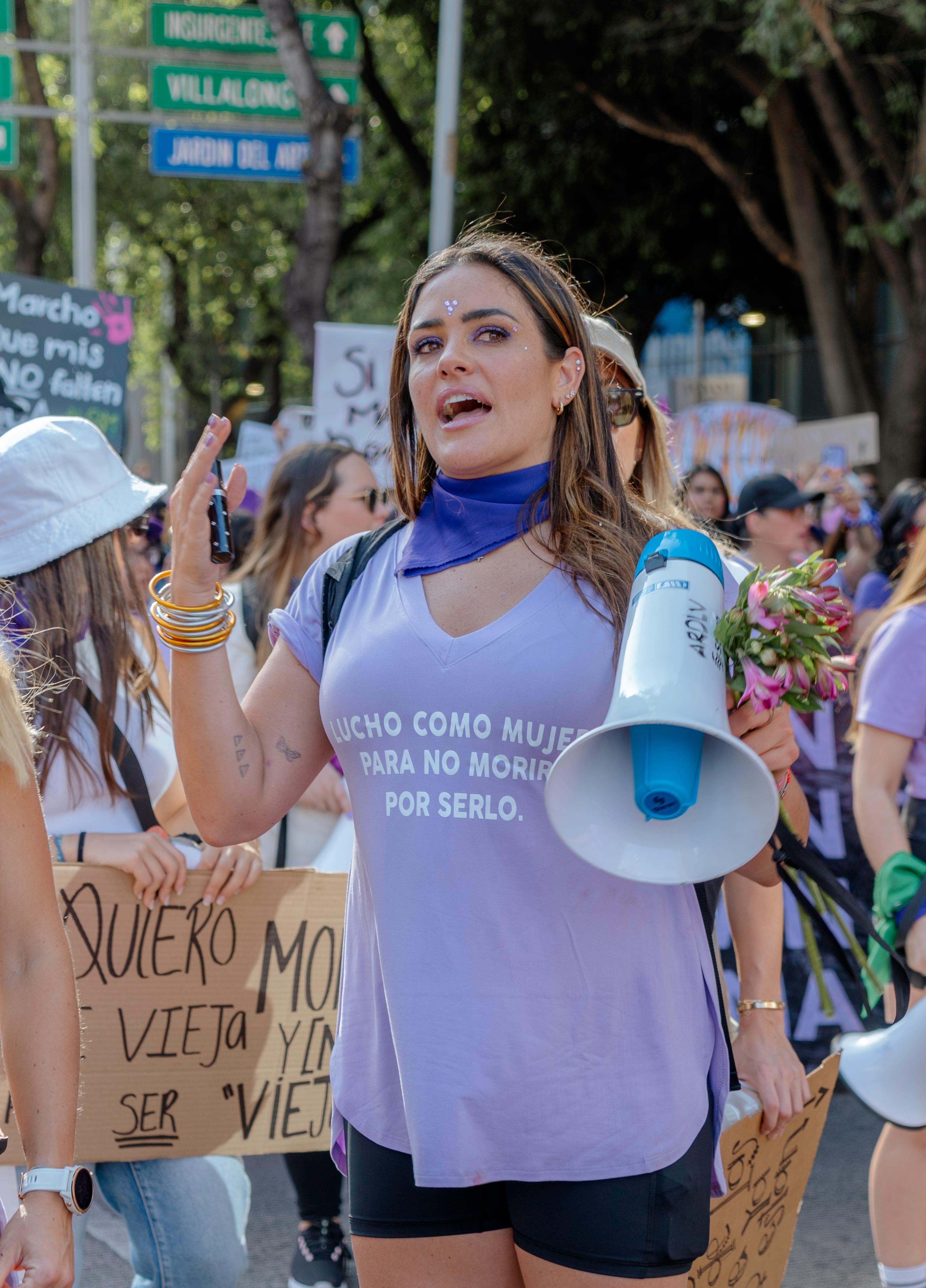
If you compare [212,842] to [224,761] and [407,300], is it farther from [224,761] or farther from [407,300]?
[407,300]

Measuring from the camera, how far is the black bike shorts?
167cm

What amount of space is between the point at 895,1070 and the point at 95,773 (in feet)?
5.29

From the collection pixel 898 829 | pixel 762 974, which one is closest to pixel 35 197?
pixel 898 829

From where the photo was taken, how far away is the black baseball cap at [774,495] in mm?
5516

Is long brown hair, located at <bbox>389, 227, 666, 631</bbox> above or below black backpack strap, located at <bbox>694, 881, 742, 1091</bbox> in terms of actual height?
above

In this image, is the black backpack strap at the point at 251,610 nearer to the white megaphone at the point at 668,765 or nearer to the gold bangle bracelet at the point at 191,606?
the gold bangle bracelet at the point at 191,606

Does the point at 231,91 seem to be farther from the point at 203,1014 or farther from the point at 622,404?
the point at 203,1014

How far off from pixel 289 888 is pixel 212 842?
100 cm

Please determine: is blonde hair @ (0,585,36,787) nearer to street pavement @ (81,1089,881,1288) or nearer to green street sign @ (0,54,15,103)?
street pavement @ (81,1089,881,1288)

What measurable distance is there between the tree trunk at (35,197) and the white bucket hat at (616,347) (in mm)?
14204

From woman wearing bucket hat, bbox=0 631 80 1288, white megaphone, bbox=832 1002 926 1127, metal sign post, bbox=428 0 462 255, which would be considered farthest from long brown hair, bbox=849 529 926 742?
metal sign post, bbox=428 0 462 255

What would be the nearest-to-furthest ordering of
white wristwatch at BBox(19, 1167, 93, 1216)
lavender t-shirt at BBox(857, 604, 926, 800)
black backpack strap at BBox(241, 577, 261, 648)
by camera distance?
white wristwatch at BBox(19, 1167, 93, 1216) → lavender t-shirt at BBox(857, 604, 926, 800) → black backpack strap at BBox(241, 577, 261, 648)

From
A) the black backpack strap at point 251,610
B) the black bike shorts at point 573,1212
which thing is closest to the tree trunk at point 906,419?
the black backpack strap at point 251,610

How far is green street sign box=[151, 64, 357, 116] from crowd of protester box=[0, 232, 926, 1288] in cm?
623
